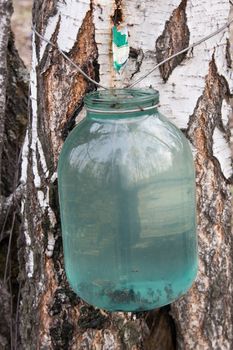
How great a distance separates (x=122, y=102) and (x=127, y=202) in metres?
0.23

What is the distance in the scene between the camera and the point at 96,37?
5.93 ft

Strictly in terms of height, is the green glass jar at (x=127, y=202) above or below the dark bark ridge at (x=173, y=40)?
below

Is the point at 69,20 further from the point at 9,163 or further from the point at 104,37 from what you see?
the point at 9,163

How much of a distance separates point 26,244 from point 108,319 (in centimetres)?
38

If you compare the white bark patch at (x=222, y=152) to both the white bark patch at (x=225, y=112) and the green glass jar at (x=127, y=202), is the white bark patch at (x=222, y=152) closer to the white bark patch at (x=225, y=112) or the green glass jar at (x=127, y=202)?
the white bark patch at (x=225, y=112)

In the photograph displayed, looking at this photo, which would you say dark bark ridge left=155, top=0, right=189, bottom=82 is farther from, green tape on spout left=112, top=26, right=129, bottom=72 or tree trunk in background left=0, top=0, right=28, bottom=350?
tree trunk in background left=0, top=0, right=28, bottom=350

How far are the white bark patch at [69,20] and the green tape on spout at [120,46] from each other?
180 millimetres

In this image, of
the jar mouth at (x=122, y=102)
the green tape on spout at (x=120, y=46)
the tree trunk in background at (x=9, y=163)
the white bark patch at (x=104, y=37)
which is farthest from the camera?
the tree trunk in background at (x=9, y=163)

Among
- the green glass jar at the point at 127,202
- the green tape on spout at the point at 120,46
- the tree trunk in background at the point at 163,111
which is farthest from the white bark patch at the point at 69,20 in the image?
the green glass jar at the point at 127,202

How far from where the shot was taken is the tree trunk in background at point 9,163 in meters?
2.38

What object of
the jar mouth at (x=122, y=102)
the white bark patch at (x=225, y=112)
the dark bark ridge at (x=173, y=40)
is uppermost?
the dark bark ridge at (x=173, y=40)

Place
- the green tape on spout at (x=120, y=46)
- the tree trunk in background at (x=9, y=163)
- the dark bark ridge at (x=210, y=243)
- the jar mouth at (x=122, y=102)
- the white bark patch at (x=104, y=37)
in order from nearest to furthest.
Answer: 1. the jar mouth at (x=122, y=102)
2. the green tape on spout at (x=120, y=46)
3. the white bark patch at (x=104, y=37)
4. the dark bark ridge at (x=210, y=243)
5. the tree trunk in background at (x=9, y=163)

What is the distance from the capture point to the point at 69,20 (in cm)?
183

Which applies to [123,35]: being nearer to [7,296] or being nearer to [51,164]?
[51,164]
